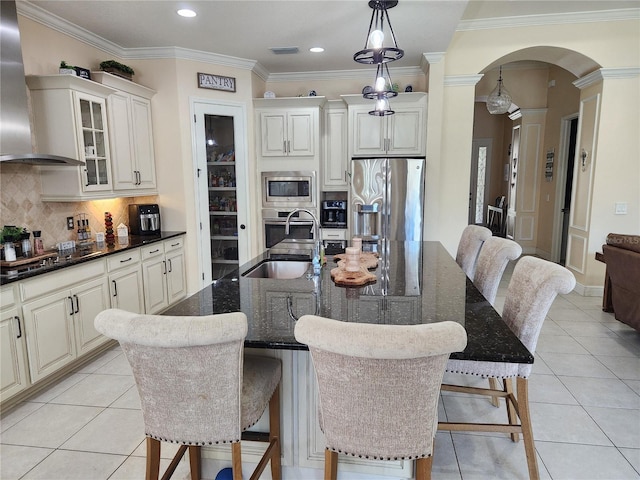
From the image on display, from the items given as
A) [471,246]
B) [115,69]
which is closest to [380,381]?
[471,246]

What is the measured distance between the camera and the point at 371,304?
1861 millimetres

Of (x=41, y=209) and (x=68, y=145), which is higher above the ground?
(x=68, y=145)

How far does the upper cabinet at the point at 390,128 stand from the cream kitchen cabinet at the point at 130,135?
231cm

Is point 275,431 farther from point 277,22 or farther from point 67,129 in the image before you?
point 277,22

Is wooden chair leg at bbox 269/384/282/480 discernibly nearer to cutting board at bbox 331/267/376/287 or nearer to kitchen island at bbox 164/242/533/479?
kitchen island at bbox 164/242/533/479

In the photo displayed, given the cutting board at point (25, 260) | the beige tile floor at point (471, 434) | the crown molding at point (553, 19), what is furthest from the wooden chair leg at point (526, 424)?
the crown molding at point (553, 19)

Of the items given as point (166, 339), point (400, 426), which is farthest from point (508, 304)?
point (166, 339)

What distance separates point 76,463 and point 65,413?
0.57 metres

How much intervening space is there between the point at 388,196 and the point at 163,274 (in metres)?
2.63

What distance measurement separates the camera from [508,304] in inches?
81.9

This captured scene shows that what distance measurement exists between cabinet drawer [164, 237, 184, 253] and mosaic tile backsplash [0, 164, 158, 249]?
664 millimetres

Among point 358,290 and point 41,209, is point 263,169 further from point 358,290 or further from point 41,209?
point 358,290

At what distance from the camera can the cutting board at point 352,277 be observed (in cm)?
218

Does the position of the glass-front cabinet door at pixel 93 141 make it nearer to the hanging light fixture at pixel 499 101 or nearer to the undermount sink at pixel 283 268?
the undermount sink at pixel 283 268
